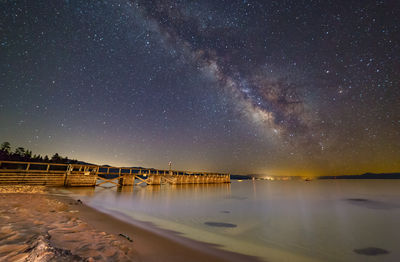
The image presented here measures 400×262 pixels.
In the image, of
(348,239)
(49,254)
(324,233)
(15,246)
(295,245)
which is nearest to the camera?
(49,254)

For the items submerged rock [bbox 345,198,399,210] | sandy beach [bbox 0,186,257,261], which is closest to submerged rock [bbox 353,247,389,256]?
sandy beach [bbox 0,186,257,261]

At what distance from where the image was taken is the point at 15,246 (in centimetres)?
295

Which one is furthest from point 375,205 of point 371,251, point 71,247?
point 71,247

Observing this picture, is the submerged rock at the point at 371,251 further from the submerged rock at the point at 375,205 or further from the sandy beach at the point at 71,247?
the submerged rock at the point at 375,205

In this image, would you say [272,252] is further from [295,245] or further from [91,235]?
[91,235]

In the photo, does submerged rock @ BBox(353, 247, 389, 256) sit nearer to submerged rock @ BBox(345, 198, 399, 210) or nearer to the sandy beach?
the sandy beach

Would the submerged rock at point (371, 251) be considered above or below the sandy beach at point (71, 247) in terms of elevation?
below

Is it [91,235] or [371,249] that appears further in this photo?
[371,249]

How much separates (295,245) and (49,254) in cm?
699

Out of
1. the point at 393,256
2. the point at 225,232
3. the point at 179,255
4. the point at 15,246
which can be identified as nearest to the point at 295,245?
the point at 225,232

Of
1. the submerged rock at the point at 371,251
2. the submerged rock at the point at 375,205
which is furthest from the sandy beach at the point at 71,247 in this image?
the submerged rock at the point at 375,205

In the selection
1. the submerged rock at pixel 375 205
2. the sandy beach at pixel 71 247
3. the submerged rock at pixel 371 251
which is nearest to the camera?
the sandy beach at pixel 71 247

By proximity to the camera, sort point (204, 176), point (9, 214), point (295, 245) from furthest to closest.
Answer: point (204, 176), point (295, 245), point (9, 214)

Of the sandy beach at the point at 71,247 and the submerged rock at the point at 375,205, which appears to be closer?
the sandy beach at the point at 71,247
